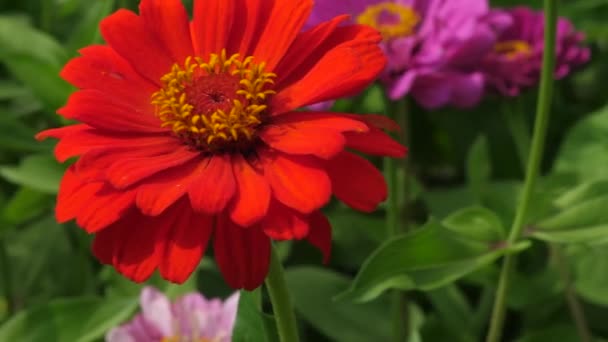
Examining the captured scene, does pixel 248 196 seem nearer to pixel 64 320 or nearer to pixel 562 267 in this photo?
pixel 64 320

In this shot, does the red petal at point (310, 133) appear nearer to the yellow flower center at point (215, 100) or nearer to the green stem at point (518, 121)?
the yellow flower center at point (215, 100)

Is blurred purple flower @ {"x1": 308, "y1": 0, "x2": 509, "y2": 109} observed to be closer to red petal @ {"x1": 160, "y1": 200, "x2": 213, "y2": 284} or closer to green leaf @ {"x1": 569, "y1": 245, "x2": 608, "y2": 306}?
green leaf @ {"x1": 569, "y1": 245, "x2": 608, "y2": 306}

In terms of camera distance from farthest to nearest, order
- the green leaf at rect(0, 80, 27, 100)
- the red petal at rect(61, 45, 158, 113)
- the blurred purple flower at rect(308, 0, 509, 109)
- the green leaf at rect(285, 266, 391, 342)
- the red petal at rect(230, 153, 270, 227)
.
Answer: the green leaf at rect(0, 80, 27, 100) → the green leaf at rect(285, 266, 391, 342) → the blurred purple flower at rect(308, 0, 509, 109) → the red petal at rect(61, 45, 158, 113) → the red petal at rect(230, 153, 270, 227)

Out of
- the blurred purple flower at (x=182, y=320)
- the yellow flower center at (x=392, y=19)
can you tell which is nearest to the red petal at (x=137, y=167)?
the blurred purple flower at (x=182, y=320)

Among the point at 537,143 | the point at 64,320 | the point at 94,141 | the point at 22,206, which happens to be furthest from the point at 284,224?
the point at 22,206

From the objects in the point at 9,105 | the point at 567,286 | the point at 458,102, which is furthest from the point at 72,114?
the point at 9,105

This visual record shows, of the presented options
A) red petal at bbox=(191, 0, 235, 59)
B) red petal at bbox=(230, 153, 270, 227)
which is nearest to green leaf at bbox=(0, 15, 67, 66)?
red petal at bbox=(191, 0, 235, 59)

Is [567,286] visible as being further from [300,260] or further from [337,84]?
[337,84]

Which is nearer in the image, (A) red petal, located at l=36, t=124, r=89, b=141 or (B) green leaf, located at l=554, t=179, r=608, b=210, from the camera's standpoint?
(A) red petal, located at l=36, t=124, r=89, b=141
